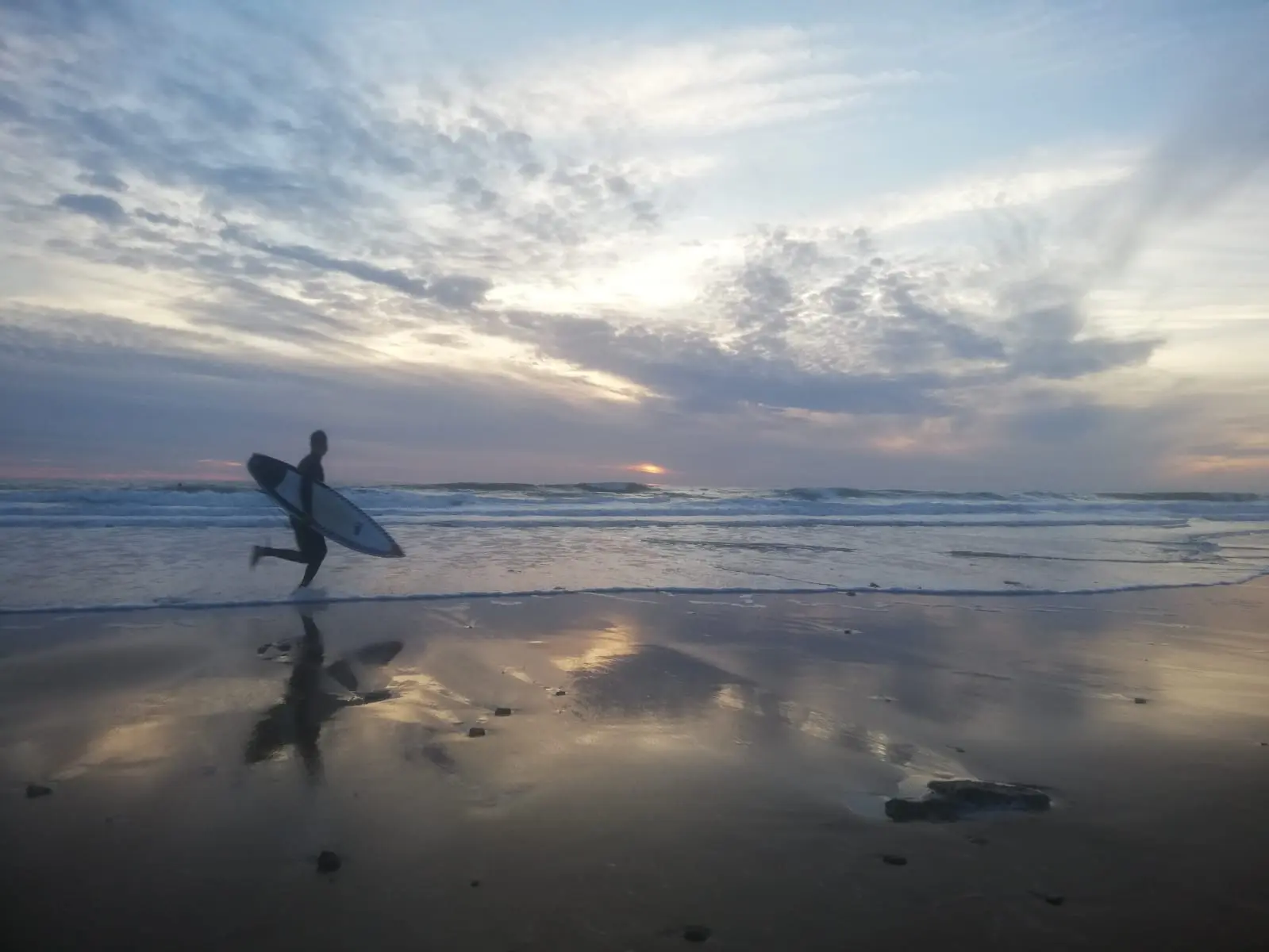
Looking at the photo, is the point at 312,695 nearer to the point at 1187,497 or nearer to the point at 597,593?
the point at 597,593

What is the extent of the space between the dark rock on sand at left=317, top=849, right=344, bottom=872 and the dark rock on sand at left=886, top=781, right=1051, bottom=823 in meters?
2.71

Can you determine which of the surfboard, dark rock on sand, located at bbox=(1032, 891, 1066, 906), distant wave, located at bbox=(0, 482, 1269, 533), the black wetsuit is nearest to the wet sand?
dark rock on sand, located at bbox=(1032, 891, 1066, 906)

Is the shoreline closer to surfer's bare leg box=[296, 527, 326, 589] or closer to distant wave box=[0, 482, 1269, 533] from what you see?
surfer's bare leg box=[296, 527, 326, 589]

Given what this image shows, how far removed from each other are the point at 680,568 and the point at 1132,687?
7.95 metres

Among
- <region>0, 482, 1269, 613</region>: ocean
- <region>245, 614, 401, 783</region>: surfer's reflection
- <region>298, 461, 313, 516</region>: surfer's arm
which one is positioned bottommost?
<region>245, 614, 401, 783</region>: surfer's reflection

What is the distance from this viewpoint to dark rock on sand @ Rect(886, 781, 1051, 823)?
4195mm

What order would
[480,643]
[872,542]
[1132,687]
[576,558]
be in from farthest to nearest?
[872,542] → [576,558] → [480,643] → [1132,687]

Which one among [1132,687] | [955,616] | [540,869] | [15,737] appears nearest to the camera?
[540,869]

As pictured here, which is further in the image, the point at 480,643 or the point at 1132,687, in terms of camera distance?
the point at 480,643

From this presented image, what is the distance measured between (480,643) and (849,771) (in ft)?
14.2

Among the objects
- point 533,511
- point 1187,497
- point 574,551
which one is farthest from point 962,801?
point 1187,497

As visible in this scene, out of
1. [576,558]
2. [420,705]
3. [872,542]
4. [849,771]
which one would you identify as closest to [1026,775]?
[849,771]

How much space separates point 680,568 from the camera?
14070 millimetres

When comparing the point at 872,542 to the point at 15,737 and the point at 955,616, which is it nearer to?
the point at 955,616
